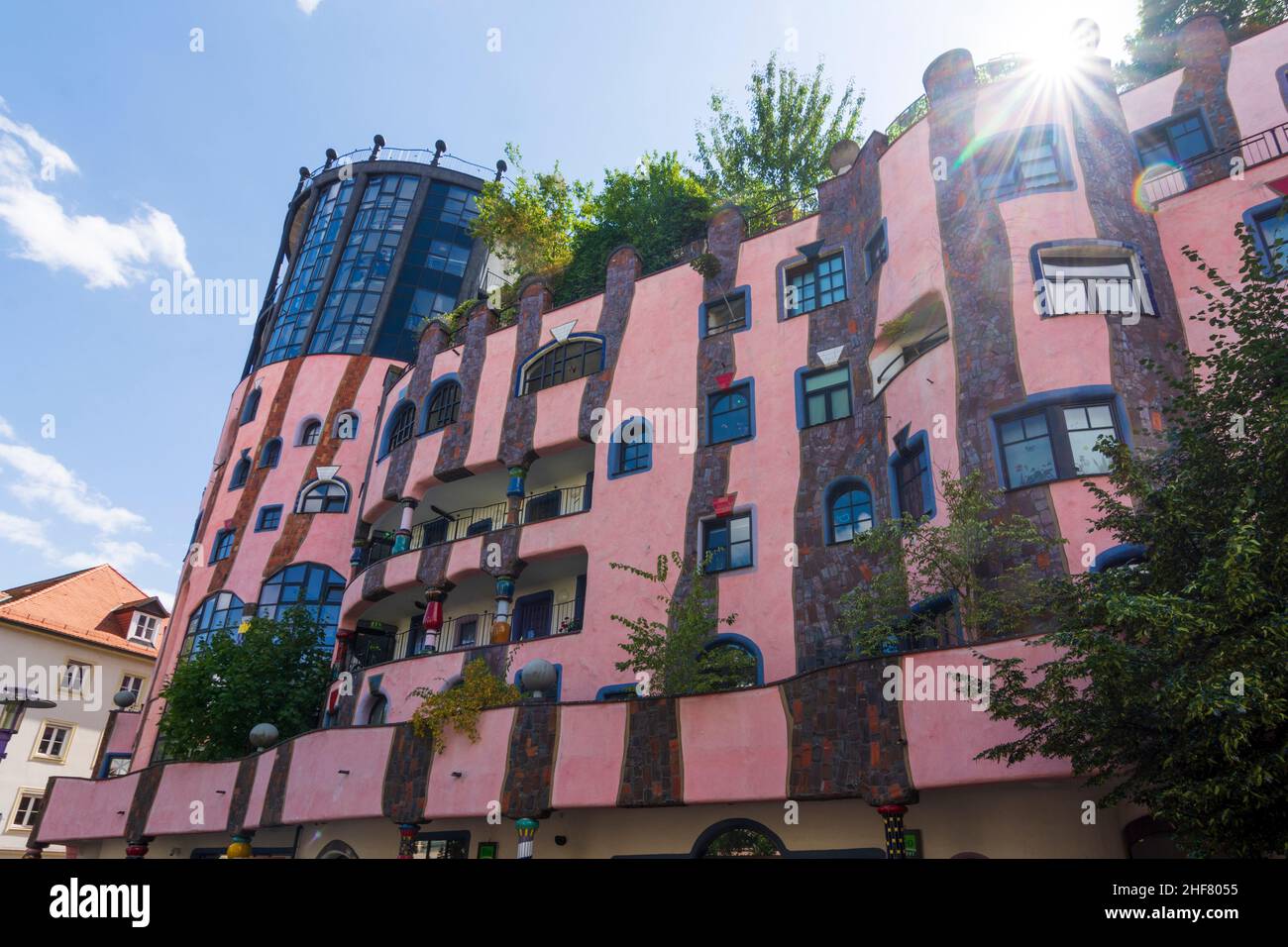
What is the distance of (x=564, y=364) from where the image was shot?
26.5 m

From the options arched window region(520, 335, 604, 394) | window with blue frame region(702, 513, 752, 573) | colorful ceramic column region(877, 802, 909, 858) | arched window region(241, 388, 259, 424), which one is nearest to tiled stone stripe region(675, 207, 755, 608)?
window with blue frame region(702, 513, 752, 573)

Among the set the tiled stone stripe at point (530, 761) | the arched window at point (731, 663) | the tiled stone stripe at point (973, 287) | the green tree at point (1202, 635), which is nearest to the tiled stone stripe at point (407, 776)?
the tiled stone stripe at point (530, 761)

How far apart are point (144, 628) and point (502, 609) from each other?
106 feet

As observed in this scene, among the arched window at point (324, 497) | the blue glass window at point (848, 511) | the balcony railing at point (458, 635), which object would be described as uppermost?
the arched window at point (324, 497)

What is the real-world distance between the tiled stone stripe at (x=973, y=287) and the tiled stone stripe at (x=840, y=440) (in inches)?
90.6

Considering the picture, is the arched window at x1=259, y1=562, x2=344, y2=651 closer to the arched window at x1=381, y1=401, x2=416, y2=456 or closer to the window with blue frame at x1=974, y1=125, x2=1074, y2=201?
the arched window at x1=381, y1=401, x2=416, y2=456

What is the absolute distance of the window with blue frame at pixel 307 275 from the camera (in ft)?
134

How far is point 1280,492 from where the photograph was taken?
364 inches

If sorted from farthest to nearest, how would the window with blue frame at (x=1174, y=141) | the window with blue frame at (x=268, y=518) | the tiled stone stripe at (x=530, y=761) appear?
1. the window with blue frame at (x=268, y=518)
2. the window with blue frame at (x=1174, y=141)
3. the tiled stone stripe at (x=530, y=761)

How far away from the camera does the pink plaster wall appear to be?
15234 mm

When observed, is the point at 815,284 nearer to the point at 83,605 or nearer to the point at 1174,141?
the point at 1174,141

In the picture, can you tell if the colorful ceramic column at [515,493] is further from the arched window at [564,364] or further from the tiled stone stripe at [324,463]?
the tiled stone stripe at [324,463]

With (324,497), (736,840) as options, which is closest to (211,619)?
(324,497)

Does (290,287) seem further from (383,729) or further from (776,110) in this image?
(383,729)
